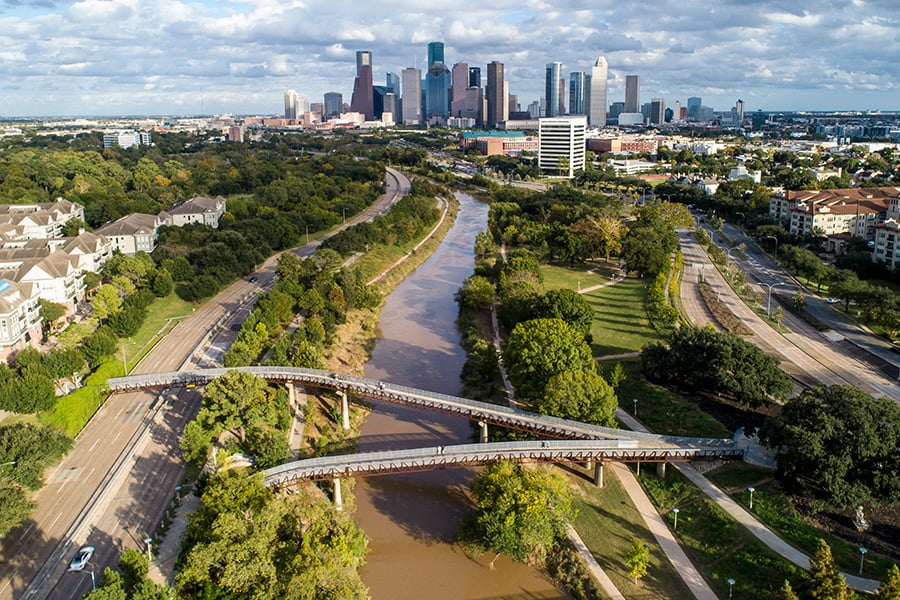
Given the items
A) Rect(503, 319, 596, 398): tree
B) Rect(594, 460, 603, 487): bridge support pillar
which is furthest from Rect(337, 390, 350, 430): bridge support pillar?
Rect(594, 460, 603, 487): bridge support pillar

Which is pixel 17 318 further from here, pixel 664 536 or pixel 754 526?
pixel 754 526

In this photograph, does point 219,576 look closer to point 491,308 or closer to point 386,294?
point 491,308

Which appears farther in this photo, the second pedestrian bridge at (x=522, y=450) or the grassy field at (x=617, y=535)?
the second pedestrian bridge at (x=522, y=450)

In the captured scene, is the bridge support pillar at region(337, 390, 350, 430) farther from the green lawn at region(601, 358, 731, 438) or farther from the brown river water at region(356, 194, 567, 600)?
the green lawn at region(601, 358, 731, 438)

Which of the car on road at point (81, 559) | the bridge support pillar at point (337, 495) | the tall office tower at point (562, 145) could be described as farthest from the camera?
the tall office tower at point (562, 145)

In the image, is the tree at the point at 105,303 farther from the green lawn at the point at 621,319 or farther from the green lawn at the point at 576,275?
the green lawn at the point at 576,275

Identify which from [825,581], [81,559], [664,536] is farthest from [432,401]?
[825,581]

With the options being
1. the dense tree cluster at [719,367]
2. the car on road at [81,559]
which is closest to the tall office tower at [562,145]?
the dense tree cluster at [719,367]
